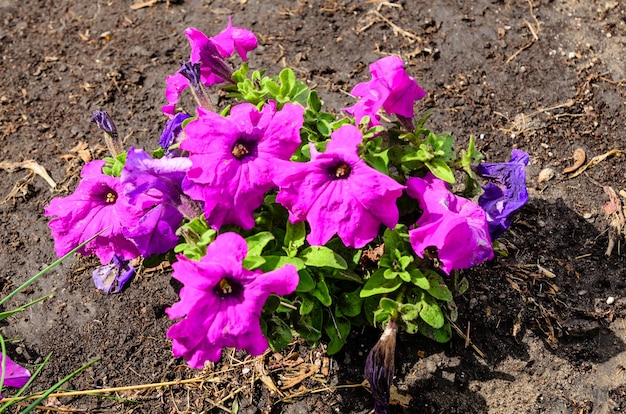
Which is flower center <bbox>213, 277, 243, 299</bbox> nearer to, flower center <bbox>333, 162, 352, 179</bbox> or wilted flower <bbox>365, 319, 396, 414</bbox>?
flower center <bbox>333, 162, 352, 179</bbox>

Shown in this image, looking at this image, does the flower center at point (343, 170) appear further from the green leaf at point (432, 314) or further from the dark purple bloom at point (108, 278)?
the dark purple bloom at point (108, 278)

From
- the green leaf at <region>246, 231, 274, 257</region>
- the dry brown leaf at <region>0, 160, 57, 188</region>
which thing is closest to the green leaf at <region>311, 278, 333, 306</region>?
the green leaf at <region>246, 231, 274, 257</region>

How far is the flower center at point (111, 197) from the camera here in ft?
7.42

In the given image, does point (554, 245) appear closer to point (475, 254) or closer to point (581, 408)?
point (581, 408)

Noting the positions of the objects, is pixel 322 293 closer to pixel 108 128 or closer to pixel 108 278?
pixel 108 128

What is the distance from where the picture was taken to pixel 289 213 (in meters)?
2.15

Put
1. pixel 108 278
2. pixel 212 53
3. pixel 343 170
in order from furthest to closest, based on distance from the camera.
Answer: pixel 108 278 → pixel 212 53 → pixel 343 170

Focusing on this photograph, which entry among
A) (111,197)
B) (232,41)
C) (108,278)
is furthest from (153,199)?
(108,278)

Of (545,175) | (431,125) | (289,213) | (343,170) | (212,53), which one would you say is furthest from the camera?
(431,125)

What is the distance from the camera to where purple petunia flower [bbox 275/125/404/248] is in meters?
1.97

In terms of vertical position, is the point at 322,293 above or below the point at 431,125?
above

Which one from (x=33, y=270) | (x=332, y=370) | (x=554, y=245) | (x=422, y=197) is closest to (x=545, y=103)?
(x=554, y=245)

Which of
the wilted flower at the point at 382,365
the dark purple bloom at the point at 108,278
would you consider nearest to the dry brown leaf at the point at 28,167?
the dark purple bloom at the point at 108,278

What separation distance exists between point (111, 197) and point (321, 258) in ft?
2.54
